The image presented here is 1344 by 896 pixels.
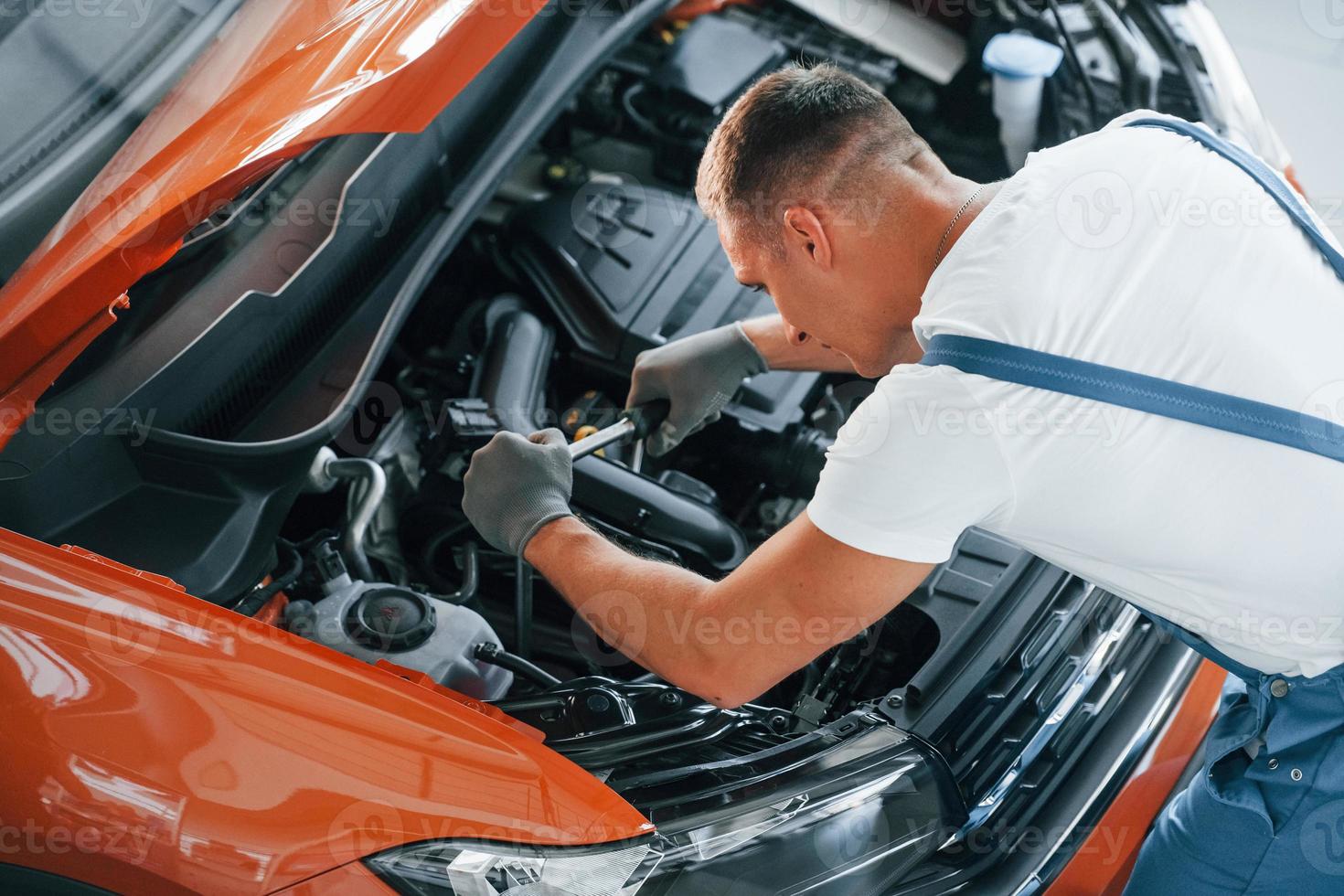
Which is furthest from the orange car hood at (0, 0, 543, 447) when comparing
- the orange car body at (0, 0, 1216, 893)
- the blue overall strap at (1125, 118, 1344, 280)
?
the blue overall strap at (1125, 118, 1344, 280)

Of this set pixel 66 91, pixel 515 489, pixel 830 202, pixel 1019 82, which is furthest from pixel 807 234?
pixel 1019 82

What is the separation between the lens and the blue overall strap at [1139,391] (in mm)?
1092

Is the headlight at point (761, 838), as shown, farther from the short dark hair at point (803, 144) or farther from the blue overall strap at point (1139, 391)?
the short dark hair at point (803, 144)

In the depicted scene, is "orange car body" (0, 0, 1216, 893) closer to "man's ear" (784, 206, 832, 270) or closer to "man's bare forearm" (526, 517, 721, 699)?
"man's bare forearm" (526, 517, 721, 699)

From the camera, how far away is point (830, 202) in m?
1.28

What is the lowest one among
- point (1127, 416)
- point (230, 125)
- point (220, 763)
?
point (1127, 416)

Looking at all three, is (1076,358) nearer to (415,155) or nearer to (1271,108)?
(415,155)

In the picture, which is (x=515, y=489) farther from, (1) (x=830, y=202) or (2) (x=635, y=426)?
(1) (x=830, y=202)

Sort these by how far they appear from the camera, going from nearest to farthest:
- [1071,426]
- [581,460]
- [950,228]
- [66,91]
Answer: [1071,426] → [950,228] → [66,91] → [581,460]

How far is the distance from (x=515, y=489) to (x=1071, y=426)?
68cm

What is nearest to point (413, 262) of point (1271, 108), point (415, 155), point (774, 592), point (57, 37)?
point (415, 155)

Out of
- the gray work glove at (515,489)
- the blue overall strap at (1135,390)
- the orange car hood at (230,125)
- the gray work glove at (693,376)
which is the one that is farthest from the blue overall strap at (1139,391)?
the orange car hood at (230,125)

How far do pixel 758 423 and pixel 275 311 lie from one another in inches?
29.9

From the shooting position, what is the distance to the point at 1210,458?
112 centimetres
